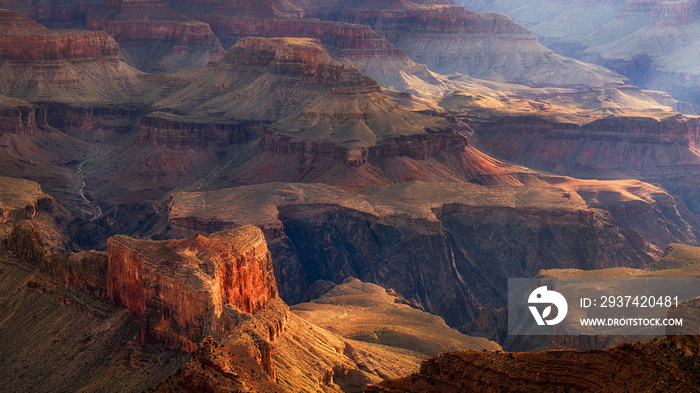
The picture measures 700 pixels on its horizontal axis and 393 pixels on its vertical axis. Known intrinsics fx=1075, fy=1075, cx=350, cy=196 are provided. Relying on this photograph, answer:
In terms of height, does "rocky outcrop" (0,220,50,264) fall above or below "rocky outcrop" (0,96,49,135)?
above

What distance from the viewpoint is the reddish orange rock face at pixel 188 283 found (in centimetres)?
6275

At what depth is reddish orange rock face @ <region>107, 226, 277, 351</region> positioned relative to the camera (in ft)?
206

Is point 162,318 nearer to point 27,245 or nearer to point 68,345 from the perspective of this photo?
point 68,345

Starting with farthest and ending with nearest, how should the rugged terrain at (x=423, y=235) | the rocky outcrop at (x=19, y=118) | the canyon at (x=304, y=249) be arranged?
the rocky outcrop at (x=19, y=118)
the rugged terrain at (x=423, y=235)
the canyon at (x=304, y=249)

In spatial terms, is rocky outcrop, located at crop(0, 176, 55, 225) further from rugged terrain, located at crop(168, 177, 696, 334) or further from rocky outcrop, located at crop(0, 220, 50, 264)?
rocky outcrop, located at crop(0, 220, 50, 264)

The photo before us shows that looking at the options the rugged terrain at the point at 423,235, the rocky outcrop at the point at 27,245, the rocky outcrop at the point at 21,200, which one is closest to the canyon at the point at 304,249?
the rocky outcrop at the point at 27,245

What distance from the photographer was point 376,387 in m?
40.8

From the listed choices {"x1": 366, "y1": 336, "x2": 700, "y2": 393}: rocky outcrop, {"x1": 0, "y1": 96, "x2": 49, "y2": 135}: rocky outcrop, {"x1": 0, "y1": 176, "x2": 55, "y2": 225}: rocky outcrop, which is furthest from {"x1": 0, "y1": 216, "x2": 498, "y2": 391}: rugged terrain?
{"x1": 0, "y1": 96, "x2": 49, "y2": 135}: rocky outcrop

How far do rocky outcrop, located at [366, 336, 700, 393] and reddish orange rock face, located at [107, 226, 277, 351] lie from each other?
76.6ft

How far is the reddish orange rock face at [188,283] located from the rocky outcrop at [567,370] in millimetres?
23362

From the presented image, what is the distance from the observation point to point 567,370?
37.6 m

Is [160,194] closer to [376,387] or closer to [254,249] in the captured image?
[254,249]

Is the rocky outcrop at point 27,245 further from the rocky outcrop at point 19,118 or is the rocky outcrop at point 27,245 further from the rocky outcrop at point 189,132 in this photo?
the rocky outcrop at point 189,132

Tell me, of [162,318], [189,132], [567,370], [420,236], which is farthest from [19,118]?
[567,370]
